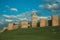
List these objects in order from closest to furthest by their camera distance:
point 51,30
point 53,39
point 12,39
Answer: point 53,39 → point 12,39 → point 51,30

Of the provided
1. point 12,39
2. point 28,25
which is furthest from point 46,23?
point 12,39

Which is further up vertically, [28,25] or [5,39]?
[28,25]

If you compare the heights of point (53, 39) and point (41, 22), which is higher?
point (41, 22)

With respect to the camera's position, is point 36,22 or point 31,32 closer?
point 31,32

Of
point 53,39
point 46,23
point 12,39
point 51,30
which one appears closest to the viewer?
point 53,39

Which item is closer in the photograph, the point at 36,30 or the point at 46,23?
the point at 36,30

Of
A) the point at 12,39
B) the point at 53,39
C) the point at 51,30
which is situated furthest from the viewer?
the point at 51,30

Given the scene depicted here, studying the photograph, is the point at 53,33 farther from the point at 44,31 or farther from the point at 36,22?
the point at 36,22

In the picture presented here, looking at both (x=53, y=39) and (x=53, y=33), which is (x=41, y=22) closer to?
(x=53, y=33)

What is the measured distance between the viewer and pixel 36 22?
7352 mm

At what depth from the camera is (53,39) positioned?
5.31 m

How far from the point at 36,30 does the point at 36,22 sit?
83 cm

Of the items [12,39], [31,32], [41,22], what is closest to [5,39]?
[12,39]

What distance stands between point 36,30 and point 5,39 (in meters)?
1.28
